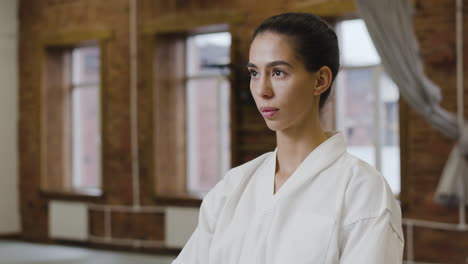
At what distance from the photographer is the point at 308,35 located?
1.18 m

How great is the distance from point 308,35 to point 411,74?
114 inches

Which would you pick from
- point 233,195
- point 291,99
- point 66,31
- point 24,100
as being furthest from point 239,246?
point 24,100

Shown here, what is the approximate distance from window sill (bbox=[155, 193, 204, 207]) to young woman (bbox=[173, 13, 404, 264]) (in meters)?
5.22

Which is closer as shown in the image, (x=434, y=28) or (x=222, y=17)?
(x=434, y=28)

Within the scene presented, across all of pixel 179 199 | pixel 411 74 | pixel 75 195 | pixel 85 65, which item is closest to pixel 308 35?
pixel 411 74

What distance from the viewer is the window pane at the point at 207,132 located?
22.1ft

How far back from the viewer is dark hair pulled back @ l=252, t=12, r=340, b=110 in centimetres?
118

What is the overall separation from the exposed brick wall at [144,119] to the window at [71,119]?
0.54ft

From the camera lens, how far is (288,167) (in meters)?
1.28

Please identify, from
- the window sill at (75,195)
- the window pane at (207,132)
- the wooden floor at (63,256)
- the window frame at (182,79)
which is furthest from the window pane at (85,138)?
the window pane at (207,132)

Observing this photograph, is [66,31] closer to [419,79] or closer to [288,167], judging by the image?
[419,79]

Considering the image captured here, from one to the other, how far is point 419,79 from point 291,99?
303cm

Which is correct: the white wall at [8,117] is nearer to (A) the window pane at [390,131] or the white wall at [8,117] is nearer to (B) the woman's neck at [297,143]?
(A) the window pane at [390,131]

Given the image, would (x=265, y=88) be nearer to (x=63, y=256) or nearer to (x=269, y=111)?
(x=269, y=111)
